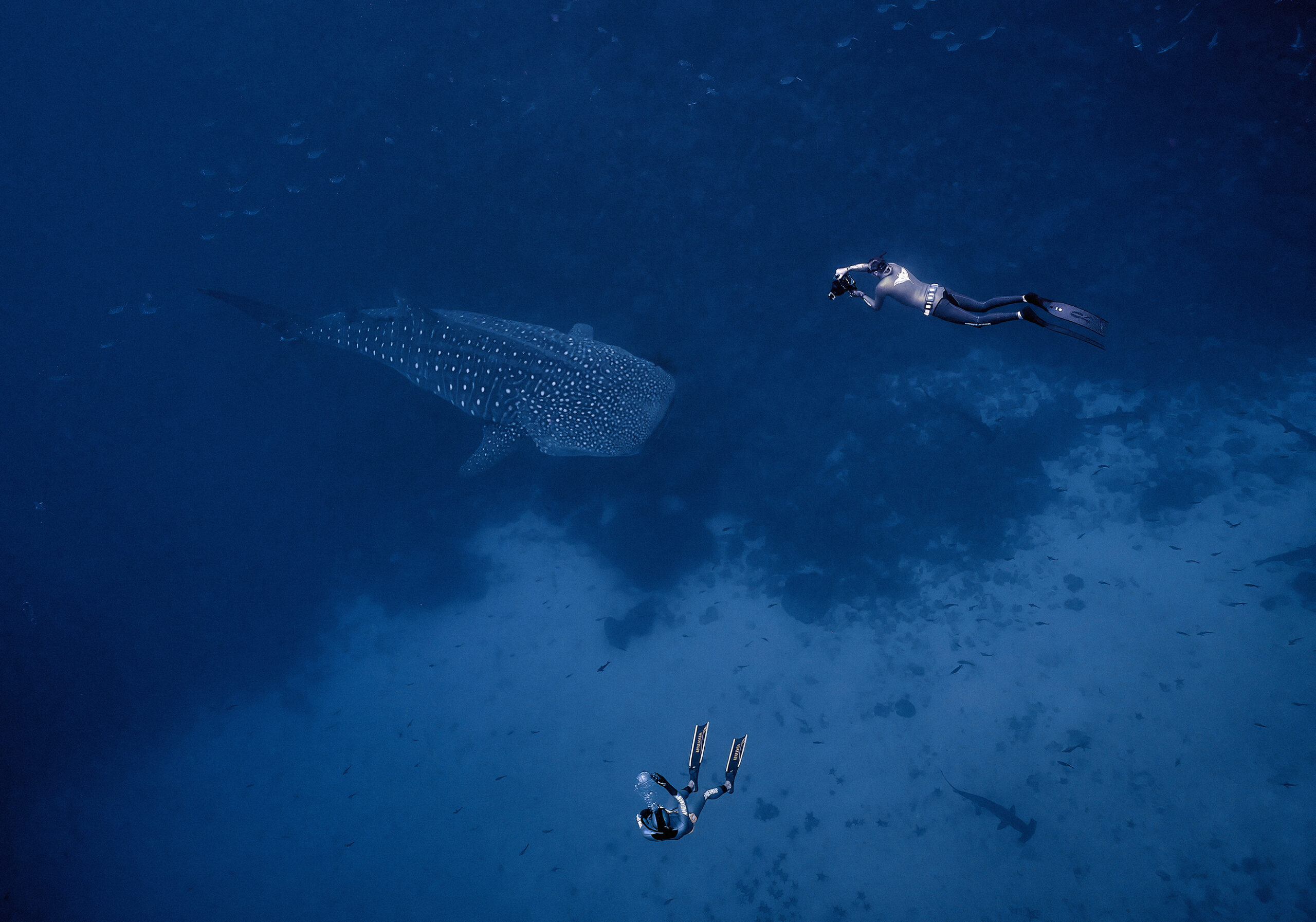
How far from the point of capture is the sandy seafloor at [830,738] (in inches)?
305

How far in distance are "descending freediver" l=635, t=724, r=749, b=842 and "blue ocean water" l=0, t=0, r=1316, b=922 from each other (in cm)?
275

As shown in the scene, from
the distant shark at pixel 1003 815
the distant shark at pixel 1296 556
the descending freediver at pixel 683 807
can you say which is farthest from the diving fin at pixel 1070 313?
the distant shark at pixel 1003 815

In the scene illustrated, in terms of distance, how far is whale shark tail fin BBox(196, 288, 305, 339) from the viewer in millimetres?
9586

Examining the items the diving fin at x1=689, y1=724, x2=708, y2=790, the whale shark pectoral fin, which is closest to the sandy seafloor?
the whale shark pectoral fin

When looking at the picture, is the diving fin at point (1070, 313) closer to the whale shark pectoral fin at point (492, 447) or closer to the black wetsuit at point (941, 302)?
the black wetsuit at point (941, 302)

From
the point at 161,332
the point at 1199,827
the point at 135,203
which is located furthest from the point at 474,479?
the point at 1199,827

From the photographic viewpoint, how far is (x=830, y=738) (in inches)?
333

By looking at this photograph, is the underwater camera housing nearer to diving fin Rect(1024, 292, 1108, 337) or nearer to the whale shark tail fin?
diving fin Rect(1024, 292, 1108, 337)

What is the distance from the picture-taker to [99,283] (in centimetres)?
1141

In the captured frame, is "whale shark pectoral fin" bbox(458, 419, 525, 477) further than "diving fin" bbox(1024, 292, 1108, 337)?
Yes

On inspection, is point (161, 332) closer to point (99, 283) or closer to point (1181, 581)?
point (99, 283)

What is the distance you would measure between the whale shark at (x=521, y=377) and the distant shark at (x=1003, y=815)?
23.0ft

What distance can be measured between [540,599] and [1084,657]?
27.6 feet

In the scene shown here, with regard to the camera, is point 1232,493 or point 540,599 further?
point 540,599
